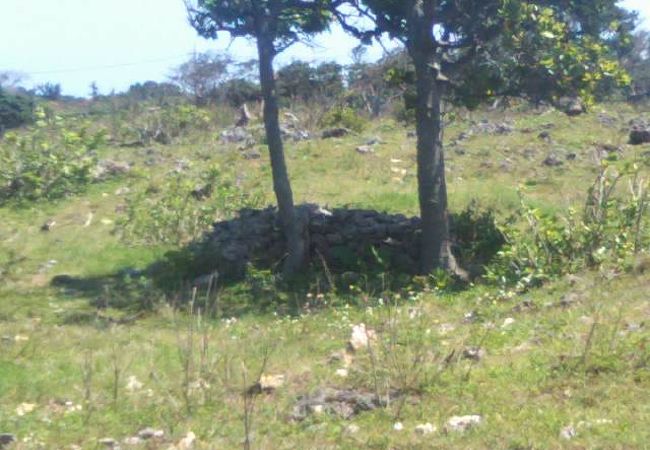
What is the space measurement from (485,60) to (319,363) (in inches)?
177

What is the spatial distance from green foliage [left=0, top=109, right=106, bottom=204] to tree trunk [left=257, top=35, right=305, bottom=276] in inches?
250

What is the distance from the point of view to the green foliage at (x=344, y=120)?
872 inches

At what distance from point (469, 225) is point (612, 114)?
11.1m

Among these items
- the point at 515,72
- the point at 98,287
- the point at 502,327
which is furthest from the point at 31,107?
the point at 502,327

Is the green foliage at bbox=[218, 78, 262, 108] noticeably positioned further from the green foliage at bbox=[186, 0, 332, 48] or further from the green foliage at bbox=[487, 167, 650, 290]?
the green foliage at bbox=[487, 167, 650, 290]

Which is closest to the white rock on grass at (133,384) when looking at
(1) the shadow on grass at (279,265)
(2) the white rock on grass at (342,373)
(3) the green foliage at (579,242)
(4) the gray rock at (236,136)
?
(2) the white rock on grass at (342,373)

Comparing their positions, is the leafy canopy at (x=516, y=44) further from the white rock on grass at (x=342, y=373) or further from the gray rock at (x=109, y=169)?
the gray rock at (x=109, y=169)

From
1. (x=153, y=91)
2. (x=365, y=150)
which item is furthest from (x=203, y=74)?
(x=365, y=150)

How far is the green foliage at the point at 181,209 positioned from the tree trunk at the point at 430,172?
12.8 ft

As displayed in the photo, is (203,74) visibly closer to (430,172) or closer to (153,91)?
(153,91)

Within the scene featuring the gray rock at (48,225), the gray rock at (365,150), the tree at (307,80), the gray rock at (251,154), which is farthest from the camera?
the tree at (307,80)

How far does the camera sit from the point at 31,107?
108 feet

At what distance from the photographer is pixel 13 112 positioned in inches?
1232

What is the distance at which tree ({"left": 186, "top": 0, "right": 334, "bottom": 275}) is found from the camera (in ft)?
36.6
